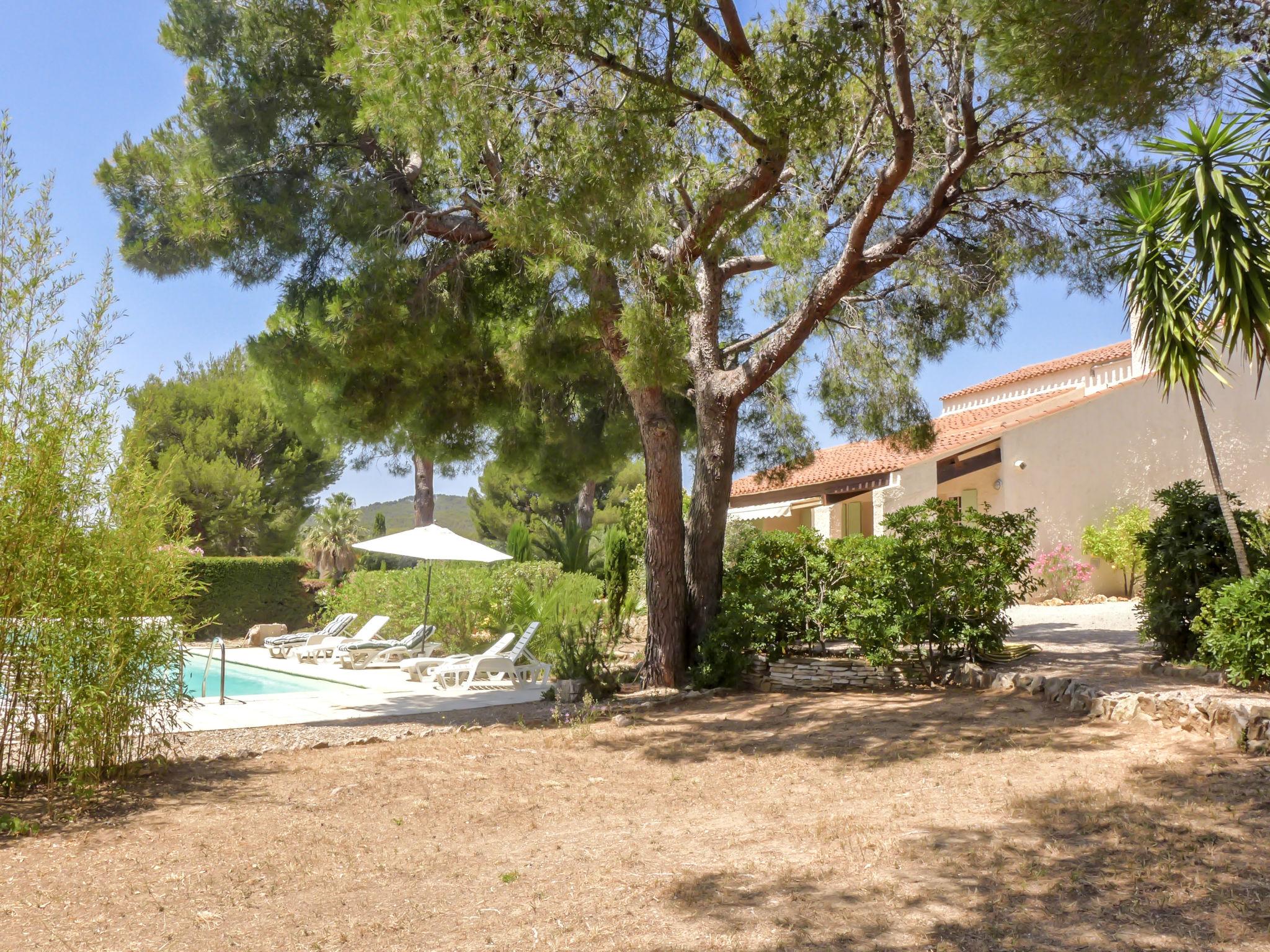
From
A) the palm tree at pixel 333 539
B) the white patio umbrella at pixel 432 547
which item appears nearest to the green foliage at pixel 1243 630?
the white patio umbrella at pixel 432 547

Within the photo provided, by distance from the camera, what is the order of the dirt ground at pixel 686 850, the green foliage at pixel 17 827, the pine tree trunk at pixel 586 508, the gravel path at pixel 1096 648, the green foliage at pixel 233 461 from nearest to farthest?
the dirt ground at pixel 686 850
the green foliage at pixel 17 827
the gravel path at pixel 1096 648
the green foliage at pixel 233 461
the pine tree trunk at pixel 586 508

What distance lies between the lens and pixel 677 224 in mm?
12586

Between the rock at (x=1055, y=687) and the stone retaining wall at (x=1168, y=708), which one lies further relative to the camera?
the rock at (x=1055, y=687)

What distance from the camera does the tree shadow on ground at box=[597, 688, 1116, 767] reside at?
806 cm

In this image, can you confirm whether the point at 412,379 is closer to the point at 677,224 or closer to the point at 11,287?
the point at 677,224

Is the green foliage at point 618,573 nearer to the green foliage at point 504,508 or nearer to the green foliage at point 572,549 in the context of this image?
the green foliage at point 572,549

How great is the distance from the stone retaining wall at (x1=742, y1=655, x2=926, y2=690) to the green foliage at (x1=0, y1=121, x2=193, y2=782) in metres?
7.00

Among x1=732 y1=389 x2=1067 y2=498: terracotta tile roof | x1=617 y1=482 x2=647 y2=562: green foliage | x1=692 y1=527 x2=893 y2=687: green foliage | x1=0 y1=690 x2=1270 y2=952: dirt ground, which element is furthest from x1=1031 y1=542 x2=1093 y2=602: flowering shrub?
x1=0 y1=690 x2=1270 y2=952: dirt ground

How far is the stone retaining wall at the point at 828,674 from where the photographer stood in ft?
36.9

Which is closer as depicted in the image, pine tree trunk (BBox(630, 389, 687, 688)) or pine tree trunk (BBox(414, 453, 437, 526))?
pine tree trunk (BBox(630, 389, 687, 688))

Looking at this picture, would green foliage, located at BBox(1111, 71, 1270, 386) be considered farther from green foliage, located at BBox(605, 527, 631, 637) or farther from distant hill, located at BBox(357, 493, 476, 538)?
distant hill, located at BBox(357, 493, 476, 538)

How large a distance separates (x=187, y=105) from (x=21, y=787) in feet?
26.2

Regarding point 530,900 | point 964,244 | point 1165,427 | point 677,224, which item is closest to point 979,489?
point 1165,427

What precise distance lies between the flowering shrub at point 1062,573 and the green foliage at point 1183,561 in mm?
10017
